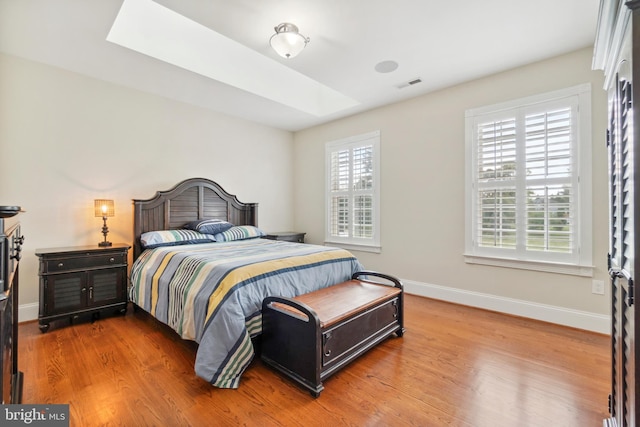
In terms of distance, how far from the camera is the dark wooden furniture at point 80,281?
275 cm

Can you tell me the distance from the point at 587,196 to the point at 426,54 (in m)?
2.02

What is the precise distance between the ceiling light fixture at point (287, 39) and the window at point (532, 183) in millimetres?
2188

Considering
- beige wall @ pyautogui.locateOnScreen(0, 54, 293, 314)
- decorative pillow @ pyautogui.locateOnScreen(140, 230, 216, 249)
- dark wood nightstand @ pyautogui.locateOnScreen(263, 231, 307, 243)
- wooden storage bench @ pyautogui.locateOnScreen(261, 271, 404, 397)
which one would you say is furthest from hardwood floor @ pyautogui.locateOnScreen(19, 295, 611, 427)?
dark wood nightstand @ pyautogui.locateOnScreen(263, 231, 307, 243)

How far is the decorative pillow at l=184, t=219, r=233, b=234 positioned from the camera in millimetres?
3807

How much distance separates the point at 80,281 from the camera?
2.93 m

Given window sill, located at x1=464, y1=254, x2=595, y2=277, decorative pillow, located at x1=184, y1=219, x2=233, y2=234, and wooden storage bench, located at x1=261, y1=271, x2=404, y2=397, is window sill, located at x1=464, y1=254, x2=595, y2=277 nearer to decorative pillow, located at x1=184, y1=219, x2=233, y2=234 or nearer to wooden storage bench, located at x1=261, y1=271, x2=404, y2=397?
wooden storage bench, located at x1=261, y1=271, x2=404, y2=397

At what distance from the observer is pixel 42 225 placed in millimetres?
3078

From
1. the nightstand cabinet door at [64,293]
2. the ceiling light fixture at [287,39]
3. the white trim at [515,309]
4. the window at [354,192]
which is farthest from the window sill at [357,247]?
the nightstand cabinet door at [64,293]

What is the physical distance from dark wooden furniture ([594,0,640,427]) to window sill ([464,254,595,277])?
1771mm

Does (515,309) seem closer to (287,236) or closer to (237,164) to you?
(287,236)

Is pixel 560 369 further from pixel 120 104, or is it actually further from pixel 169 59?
pixel 120 104

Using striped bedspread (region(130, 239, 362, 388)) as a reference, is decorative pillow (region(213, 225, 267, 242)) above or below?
above

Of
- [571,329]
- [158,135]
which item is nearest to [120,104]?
[158,135]

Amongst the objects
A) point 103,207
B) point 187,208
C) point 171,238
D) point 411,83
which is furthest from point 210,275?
point 411,83
